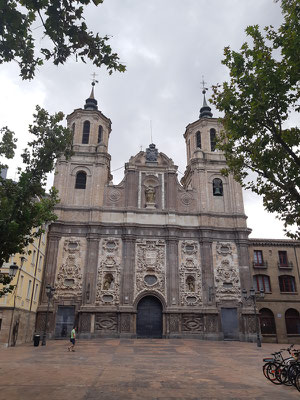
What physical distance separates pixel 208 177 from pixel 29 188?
30.6m

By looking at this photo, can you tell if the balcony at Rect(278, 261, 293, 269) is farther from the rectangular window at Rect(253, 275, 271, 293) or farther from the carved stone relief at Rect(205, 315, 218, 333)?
the carved stone relief at Rect(205, 315, 218, 333)

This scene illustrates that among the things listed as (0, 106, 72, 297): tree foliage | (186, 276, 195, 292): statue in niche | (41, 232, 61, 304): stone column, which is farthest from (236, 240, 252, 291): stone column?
(0, 106, 72, 297): tree foliage

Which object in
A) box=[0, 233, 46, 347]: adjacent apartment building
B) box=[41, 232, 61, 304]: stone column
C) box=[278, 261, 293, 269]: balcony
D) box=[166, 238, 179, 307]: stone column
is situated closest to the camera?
box=[0, 233, 46, 347]: adjacent apartment building

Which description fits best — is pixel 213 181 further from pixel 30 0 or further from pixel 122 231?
pixel 30 0

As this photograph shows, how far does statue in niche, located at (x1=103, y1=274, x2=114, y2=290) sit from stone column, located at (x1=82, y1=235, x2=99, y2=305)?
0.98 m

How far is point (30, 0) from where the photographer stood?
679 centimetres

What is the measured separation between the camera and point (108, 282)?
32.9 metres

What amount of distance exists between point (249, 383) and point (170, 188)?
27220mm

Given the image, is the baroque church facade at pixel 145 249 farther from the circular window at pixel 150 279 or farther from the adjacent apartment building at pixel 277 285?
the adjacent apartment building at pixel 277 285

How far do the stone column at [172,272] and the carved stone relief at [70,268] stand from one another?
28.6ft

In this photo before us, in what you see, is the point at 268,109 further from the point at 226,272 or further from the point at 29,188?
the point at 226,272

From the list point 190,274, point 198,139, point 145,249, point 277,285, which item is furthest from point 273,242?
point 198,139

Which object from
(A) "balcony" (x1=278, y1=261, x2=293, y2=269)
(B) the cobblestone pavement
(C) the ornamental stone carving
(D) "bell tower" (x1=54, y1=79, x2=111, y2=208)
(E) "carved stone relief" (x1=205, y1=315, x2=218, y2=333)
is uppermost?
(D) "bell tower" (x1=54, y1=79, x2=111, y2=208)

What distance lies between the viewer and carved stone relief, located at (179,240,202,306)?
1305 inches
